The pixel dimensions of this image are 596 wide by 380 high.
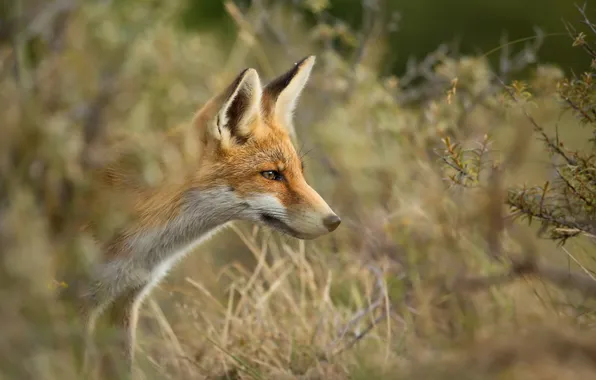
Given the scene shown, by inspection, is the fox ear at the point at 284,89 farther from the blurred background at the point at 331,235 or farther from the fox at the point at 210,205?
the blurred background at the point at 331,235

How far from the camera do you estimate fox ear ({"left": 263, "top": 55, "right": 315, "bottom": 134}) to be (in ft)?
16.3

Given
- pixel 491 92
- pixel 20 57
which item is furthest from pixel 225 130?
pixel 491 92

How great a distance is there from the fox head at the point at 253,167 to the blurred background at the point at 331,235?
217mm

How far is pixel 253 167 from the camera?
4715 mm

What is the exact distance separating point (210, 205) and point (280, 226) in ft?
1.23

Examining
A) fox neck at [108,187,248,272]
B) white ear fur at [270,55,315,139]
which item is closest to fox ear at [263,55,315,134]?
white ear fur at [270,55,315,139]

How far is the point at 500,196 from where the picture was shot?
13.9 feet

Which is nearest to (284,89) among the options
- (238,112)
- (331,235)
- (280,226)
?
(238,112)

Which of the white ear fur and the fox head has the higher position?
the white ear fur

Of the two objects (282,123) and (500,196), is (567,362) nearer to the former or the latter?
(500,196)

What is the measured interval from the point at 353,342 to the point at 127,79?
6.09ft

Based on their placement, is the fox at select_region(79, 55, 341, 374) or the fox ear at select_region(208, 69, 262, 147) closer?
the fox at select_region(79, 55, 341, 374)

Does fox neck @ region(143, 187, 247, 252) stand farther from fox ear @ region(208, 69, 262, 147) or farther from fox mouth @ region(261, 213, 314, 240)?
fox ear @ region(208, 69, 262, 147)

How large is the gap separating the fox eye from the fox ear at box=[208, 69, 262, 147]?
24 cm
